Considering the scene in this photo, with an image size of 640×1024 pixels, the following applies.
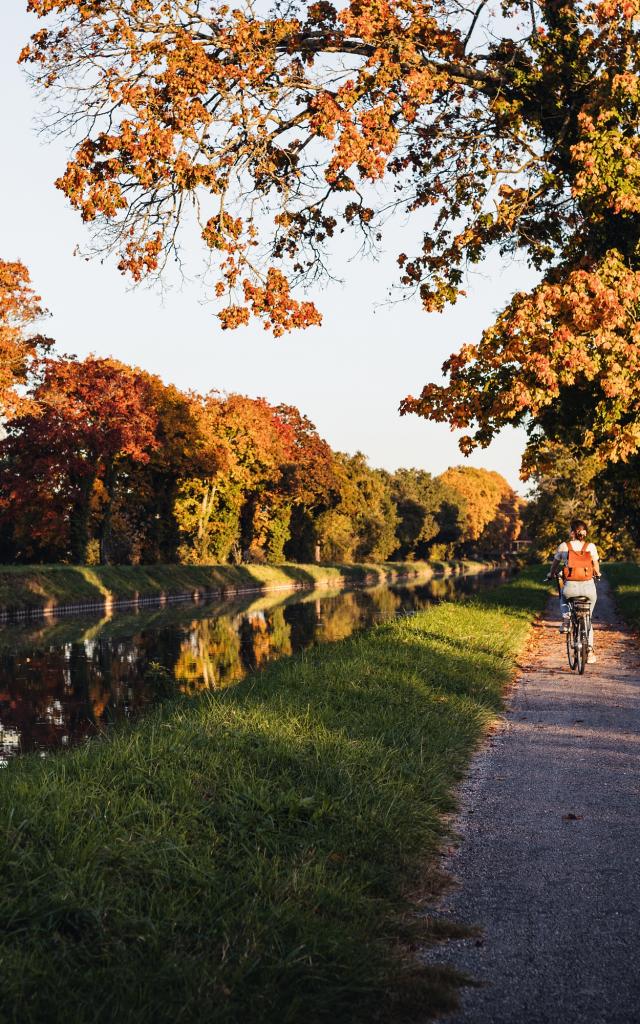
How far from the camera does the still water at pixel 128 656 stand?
12.6 metres

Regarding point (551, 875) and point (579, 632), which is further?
point (579, 632)

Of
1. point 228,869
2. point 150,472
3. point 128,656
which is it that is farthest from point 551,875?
point 150,472

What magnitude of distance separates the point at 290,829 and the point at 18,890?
172 centimetres

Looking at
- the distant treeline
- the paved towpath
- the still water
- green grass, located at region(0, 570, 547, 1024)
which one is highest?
the distant treeline

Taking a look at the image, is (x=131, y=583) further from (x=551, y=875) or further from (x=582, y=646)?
(x=551, y=875)

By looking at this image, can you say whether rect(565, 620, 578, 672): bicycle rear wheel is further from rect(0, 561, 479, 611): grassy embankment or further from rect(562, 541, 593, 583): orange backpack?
rect(0, 561, 479, 611): grassy embankment

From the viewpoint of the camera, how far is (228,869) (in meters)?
4.86

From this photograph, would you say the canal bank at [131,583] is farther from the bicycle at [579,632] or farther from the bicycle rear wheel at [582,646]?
the bicycle rear wheel at [582,646]

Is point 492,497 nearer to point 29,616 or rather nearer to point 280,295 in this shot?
point 29,616

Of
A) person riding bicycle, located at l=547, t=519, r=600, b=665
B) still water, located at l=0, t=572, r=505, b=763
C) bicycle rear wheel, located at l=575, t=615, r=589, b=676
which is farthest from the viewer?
person riding bicycle, located at l=547, t=519, r=600, b=665

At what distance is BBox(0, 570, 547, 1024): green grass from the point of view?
363 centimetres

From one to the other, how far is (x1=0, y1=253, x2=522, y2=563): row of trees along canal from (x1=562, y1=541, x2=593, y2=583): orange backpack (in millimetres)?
22279

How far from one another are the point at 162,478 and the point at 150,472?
5.08 ft

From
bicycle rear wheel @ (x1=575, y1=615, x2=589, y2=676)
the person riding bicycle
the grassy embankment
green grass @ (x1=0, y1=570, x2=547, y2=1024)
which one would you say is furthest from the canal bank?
green grass @ (x1=0, y1=570, x2=547, y2=1024)
